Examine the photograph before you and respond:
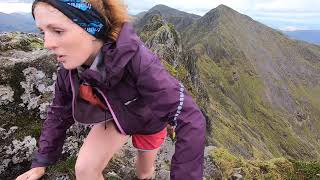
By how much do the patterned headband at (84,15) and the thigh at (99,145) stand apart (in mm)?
Result: 1799

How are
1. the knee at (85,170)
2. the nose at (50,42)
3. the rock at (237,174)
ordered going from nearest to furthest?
1. the nose at (50,42)
2. the knee at (85,170)
3. the rock at (237,174)

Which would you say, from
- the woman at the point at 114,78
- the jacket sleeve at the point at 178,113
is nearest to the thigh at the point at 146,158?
the woman at the point at 114,78

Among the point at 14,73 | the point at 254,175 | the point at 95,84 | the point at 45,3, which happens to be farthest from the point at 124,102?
the point at 254,175

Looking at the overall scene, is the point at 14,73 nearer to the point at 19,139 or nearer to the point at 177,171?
the point at 19,139

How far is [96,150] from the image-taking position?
6758 mm

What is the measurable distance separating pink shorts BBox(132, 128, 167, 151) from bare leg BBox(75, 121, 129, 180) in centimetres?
66

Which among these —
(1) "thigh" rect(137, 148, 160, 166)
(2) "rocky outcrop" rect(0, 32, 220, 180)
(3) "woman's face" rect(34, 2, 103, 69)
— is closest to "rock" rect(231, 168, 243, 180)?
(2) "rocky outcrop" rect(0, 32, 220, 180)

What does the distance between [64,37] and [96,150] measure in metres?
2.07

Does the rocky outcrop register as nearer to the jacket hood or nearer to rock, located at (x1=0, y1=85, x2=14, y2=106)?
rock, located at (x1=0, y1=85, x2=14, y2=106)

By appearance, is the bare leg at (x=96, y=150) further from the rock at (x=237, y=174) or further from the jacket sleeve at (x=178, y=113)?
the rock at (x=237, y=174)

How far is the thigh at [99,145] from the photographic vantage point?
672 cm

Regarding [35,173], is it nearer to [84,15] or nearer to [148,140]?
[148,140]

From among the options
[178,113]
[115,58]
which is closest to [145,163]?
[178,113]

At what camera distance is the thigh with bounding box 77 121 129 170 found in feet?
22.0
